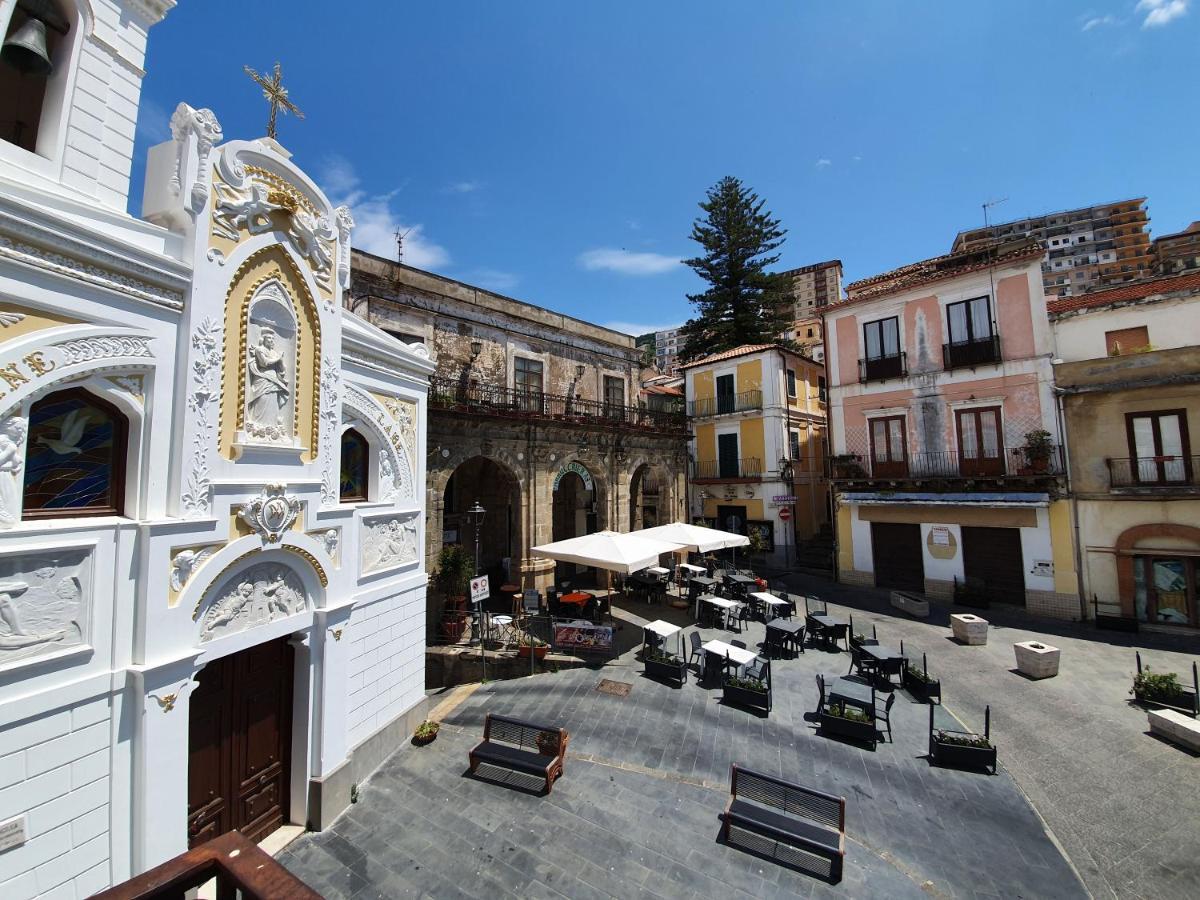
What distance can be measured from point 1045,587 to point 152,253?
22.9m

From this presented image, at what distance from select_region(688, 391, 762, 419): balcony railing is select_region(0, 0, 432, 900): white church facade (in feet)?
71.9

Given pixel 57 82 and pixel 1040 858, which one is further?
pixel 1040 858

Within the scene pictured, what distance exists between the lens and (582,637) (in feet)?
40.8

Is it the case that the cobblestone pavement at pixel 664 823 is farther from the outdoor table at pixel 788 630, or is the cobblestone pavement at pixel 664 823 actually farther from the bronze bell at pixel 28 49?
the bronze bell at pixel 28 49

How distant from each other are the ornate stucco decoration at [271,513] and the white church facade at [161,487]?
0.09ft

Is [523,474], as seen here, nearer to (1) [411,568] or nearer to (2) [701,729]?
(1) [411,568]

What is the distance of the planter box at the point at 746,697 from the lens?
378 inches

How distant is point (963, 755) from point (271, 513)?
Answer: 1083 cm

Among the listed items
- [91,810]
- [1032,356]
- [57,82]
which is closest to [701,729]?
[91,810]

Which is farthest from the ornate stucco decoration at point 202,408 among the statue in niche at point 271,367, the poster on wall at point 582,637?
the poster on wall at point 582,637

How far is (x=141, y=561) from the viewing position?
5.14 metres

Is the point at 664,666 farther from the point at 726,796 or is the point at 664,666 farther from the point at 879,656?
the point at 879,656

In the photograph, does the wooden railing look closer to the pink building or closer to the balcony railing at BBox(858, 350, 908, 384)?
the pink building

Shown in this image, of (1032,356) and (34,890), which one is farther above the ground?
(1032,356)
